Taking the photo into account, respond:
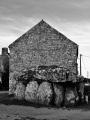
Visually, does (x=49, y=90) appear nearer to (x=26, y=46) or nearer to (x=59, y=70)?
(x=59, y=70)

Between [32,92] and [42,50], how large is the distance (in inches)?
416

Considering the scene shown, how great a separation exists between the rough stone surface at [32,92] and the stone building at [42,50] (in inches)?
359

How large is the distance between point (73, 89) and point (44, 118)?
9.46m

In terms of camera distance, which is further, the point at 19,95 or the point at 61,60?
the point at 61,60

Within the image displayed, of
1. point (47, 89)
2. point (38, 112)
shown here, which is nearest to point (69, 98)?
point (47, 89)

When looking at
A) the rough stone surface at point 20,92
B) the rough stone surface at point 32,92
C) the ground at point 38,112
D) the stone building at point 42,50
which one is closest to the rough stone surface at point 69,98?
the ground at point 38,112

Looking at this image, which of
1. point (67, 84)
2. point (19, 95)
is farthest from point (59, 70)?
point (19, 95)

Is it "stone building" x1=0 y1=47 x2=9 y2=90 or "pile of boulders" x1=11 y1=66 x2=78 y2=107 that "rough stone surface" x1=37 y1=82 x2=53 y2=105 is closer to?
"pile of boulders" x1=11 y1=66 x2=78 y2=107

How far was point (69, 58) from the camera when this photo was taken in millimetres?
34906

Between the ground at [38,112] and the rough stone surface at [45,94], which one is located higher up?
the rough stone surface at [45,94]

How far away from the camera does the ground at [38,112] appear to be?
18091mm

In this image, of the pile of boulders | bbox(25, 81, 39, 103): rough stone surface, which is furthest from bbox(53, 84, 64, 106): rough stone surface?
bbox(25, 81, 39, 103): rough stone surface

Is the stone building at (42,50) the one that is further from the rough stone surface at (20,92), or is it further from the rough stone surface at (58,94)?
the rough stone surface at (58,94)

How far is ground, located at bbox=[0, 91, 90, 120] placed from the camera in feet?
59.4
